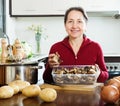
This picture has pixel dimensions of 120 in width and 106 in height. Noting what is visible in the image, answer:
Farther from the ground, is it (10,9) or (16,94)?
(10,9)

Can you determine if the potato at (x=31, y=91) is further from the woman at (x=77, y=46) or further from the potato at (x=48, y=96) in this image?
the woman at (x=77, y=46)

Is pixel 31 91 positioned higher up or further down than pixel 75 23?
further down

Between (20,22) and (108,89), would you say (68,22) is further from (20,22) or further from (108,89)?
(20,22)

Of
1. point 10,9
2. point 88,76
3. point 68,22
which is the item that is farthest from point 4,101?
point 10,9

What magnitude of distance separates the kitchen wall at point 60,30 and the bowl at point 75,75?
242 centimetres

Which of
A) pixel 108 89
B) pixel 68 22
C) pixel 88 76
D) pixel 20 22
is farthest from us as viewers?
pixel 20 22

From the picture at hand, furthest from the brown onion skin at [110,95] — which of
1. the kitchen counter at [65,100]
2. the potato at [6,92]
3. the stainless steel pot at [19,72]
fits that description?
the stainless steel pot at [19,72]

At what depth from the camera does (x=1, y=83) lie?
49.3 inches

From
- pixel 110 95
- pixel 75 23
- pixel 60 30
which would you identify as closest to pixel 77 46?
pixel 75 23

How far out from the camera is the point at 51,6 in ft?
11.1

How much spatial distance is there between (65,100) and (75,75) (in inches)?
8.7

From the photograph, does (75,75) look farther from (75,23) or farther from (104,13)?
(104,13)

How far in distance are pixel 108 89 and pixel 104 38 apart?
2.75 m

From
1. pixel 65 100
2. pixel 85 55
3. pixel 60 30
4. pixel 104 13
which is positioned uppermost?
pixel 104 13
